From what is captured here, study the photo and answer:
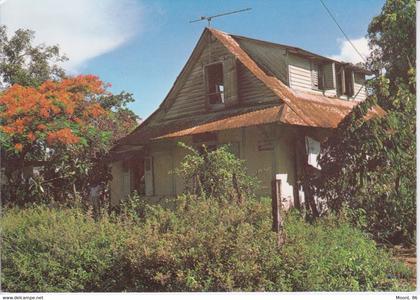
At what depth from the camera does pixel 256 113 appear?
990 centimetres

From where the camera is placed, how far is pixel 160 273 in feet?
16.8

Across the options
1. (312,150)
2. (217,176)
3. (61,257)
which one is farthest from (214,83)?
(61,257)

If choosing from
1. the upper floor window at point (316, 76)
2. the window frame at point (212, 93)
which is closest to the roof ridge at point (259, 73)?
the window frame at point (212, 93)

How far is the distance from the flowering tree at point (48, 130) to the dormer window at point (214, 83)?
7.15 feet

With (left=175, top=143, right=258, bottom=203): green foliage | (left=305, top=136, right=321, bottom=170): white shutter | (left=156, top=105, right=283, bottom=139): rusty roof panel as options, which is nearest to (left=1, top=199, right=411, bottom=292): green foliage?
(left=175, top=143, right=258, bottom=203): green foliage

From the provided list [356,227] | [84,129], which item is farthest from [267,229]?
[84,129]

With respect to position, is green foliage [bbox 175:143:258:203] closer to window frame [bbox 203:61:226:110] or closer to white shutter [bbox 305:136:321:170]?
white shutter [bbox 305:136:321:170]

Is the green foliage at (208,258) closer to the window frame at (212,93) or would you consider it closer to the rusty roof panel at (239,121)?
the rusty roof panel at (239,121)

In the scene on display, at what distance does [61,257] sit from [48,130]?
3688 millimetres

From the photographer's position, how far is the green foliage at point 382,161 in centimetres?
758

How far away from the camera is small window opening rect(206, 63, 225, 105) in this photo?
37.7ft

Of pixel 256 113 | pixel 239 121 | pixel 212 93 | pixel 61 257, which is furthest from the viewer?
pixel 212 93

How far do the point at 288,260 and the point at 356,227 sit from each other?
263 cm

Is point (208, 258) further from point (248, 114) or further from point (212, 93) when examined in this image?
point (212, 93)
